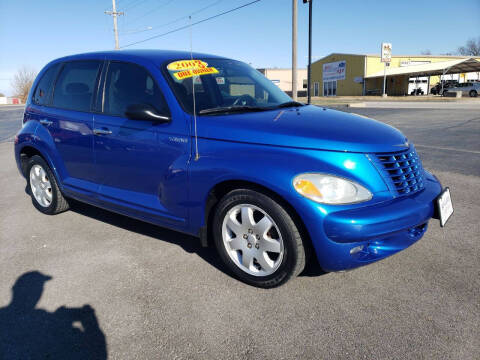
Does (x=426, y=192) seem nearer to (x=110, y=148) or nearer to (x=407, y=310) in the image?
(x=407, y=310)

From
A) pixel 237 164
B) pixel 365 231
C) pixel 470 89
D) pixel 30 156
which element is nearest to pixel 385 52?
pixel 470 89

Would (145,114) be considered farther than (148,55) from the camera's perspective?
No

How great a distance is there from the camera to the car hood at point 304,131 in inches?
105

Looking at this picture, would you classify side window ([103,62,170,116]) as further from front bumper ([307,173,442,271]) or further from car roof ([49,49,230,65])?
front bumper ([307,173,442,271])

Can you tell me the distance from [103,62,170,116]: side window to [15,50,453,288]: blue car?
0.04 ft

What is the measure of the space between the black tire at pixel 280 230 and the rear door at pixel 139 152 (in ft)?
1.37

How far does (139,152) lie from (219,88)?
0.93m

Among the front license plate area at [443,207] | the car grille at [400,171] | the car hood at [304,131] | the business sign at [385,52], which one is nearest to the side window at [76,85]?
the car hood at [304,131]

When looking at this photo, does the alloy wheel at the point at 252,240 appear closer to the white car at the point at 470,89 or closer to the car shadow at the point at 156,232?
the car shadow at the point at 156,232

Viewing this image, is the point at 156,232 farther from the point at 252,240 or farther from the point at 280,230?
the point at 280,230

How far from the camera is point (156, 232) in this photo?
13.6 ft

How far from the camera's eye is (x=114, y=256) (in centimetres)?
359

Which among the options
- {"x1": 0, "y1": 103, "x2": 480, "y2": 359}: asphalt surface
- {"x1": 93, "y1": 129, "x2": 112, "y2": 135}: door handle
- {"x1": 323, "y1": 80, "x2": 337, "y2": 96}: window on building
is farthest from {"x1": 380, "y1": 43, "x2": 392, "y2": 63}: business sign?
{"x1": 93, "y1": 129, "x2": 112, "y2": 135}: door handle

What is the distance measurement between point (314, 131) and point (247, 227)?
2.74ft
